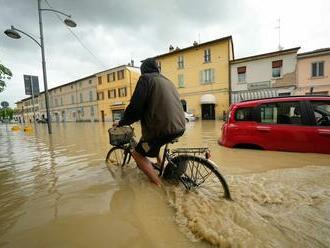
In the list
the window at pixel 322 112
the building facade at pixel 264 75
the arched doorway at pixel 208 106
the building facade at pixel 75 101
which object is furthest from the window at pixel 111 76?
the window at pixel 322 112

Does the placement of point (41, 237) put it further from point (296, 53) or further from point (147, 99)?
point (296, 53)

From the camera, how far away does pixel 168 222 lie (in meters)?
2.42

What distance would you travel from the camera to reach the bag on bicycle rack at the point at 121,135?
4078 millimetres

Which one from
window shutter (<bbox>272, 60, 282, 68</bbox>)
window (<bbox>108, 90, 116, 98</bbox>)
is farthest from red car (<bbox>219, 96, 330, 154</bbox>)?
window (<bbox>108, 90, 116, 98</bbox>)

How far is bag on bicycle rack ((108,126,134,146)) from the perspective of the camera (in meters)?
4.08

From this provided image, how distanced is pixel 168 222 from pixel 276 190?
1.64 meters

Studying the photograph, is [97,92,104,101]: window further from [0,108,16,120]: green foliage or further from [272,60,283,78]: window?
[272,60,283,78]: window

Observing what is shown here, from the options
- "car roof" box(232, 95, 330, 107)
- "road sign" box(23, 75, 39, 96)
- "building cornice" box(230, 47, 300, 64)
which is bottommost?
"car roof" box(232, 95, 330, 107)

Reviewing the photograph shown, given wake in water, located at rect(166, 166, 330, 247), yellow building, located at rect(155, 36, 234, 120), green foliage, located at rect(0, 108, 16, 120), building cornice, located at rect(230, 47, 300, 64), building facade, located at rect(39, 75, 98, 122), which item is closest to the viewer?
wake in water, located at rect(166, 166, 330, 247)

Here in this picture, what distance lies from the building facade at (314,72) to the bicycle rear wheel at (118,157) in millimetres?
23093

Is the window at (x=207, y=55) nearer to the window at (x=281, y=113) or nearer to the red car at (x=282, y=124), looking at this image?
the red car at (x=282, y=124)

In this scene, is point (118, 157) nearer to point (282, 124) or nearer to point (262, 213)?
point (262, 213)

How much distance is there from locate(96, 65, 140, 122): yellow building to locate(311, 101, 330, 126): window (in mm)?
33422

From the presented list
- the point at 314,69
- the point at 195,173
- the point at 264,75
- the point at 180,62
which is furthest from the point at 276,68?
the point at 195,173
